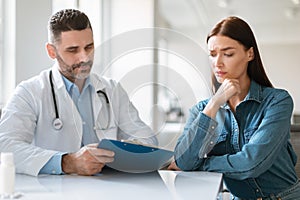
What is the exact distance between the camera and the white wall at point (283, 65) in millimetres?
5375

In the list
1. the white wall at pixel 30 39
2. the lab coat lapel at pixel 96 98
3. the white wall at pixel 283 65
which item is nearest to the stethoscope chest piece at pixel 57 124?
the lab coat lapel at pixel 96 98

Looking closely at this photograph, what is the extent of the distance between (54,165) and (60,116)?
8.3 inches

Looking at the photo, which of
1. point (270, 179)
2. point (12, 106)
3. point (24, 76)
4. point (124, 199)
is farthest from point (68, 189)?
point (24, 76)

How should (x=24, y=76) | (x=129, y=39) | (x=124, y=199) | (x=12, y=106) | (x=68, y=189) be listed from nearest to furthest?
(x=124, y=199) → (x=68, y=189) → (x=129, y=39) → (x=12, y=106) → (x=24, y=76)

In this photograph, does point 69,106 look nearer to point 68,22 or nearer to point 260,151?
point 68,22

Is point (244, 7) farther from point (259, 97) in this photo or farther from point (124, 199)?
point (124, 199)

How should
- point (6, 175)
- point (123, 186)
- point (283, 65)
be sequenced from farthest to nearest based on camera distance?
point (283, 65), point (123, 186), point (6, 175)

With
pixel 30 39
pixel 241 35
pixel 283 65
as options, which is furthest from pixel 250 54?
pixel 283 65

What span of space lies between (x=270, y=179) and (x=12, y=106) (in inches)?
34.0

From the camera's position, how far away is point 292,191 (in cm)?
159

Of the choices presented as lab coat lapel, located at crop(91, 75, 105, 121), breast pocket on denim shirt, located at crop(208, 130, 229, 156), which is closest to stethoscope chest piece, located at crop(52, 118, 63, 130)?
lab coat lapel, located at crop(91, 75, 105, 121)

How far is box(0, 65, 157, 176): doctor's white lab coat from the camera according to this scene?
1519mm

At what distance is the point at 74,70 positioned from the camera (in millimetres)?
1636

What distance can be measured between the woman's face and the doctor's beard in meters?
0.41
